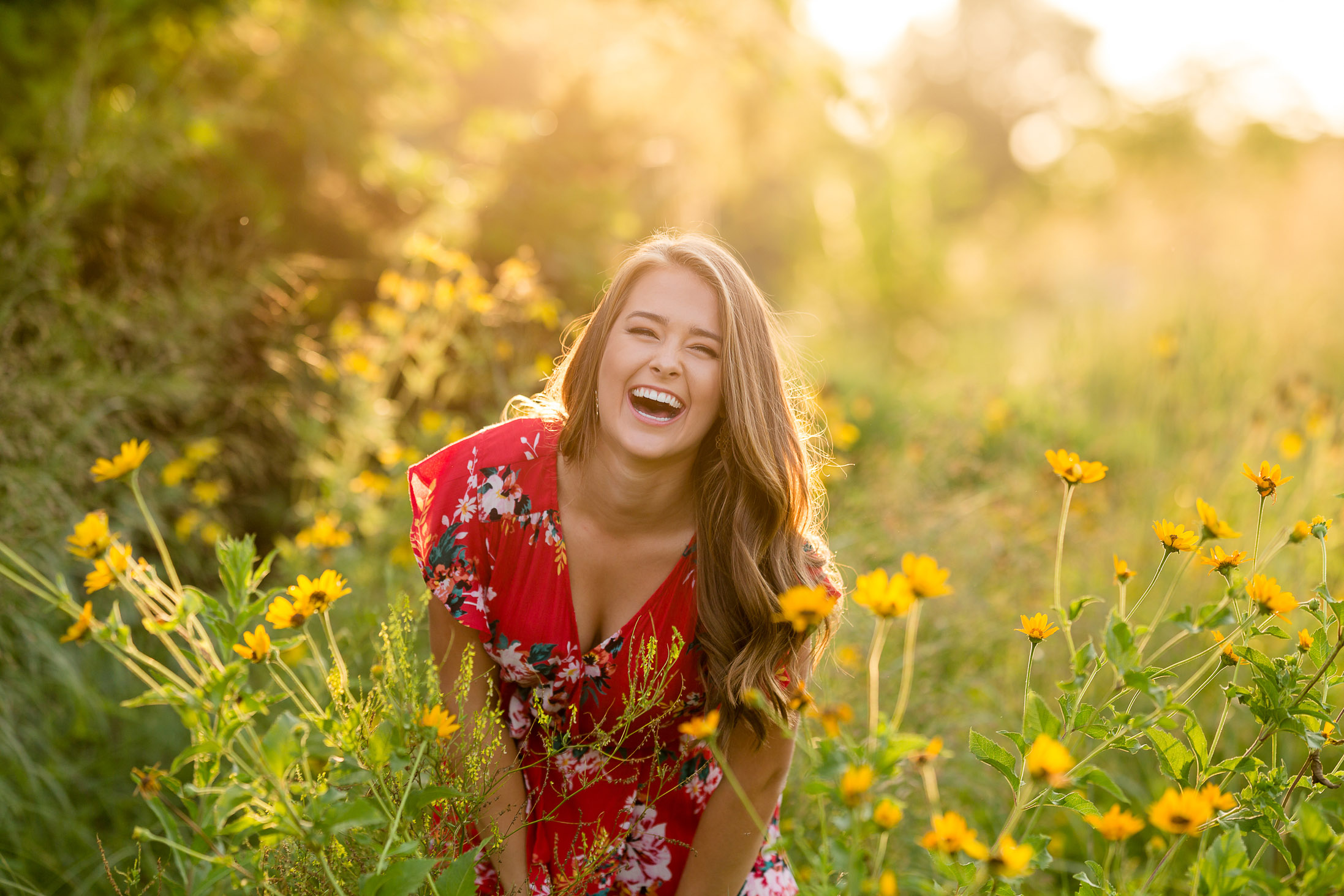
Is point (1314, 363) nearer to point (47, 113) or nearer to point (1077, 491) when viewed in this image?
point (1077, 491)

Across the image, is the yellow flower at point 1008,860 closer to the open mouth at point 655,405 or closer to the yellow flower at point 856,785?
the yellow flower at point 856,785

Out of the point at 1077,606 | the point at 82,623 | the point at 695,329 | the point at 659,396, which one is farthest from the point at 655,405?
the point at 82,623

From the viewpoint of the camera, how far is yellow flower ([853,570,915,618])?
794 mm

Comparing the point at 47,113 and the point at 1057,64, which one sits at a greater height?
the point at 1057,64

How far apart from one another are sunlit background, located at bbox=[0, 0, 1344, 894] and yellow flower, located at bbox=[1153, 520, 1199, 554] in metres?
1.12

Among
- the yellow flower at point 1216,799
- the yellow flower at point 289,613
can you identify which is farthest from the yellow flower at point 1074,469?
the yellow flower at point 289,613

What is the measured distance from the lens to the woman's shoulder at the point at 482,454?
1787 millimetres

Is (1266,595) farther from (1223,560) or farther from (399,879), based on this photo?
(399,879)

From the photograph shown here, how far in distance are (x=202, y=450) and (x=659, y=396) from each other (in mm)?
2190

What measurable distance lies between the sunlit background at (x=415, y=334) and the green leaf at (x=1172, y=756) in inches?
42.1

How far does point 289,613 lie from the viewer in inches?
42.9

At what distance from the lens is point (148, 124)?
11.0 ft

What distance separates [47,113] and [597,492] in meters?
3.19

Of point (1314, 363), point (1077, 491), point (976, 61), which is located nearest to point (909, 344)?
point (1314, 363)
